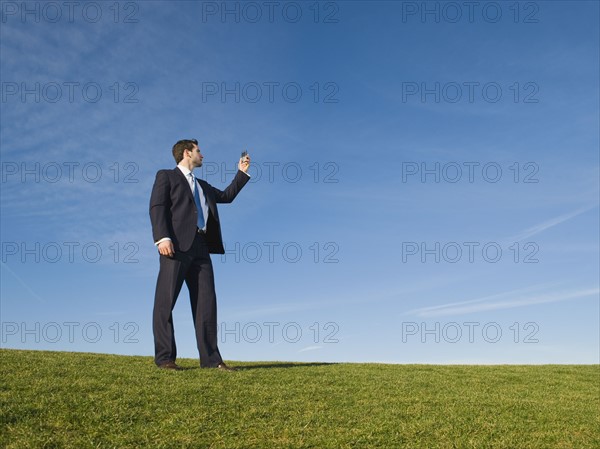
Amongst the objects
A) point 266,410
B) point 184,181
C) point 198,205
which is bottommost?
point 266,410

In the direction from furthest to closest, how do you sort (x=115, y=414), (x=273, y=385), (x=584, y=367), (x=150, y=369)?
1. (x=584, y=367)
2. (x=150, y=369)
3. (x=273, y=385)
4. (x=115, y=414)

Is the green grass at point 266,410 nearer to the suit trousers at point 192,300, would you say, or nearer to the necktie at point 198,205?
the suit trousers at point 192,300

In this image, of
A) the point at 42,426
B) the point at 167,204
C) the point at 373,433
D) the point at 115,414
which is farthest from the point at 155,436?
the point at 167,204

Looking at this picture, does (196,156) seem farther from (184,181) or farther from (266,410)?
(266,410)

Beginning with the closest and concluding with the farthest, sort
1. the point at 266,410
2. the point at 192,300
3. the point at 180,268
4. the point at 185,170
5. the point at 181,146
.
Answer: the point at 266,410 < the point at 180,268 < the point at 192,300 < the point at 185,170 < the point at 181,146

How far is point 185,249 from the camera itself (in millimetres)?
9992

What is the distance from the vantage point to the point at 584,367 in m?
14.7

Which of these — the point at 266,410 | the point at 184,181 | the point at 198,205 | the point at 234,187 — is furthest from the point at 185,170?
the point at 266,410

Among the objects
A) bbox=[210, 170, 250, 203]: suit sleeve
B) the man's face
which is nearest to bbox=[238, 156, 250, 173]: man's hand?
bbox=[210, 170, 250, 203]: suit sleeve

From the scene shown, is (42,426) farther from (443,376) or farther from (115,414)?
(443,376)

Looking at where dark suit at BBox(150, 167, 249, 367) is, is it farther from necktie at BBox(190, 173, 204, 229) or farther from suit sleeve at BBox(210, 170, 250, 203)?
suit sleeve at BBox(210, 170, 250, 203)

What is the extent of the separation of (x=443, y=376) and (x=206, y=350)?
472 cm

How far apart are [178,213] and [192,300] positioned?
1.59 m

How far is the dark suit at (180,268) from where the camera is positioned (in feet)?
32.5
